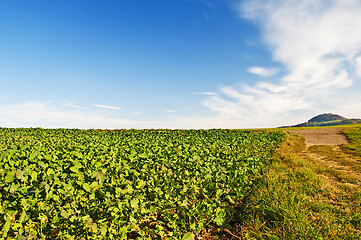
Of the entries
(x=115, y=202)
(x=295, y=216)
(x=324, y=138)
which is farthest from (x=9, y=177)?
(x=324, y=138)

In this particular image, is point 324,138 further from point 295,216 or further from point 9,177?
point 9,177

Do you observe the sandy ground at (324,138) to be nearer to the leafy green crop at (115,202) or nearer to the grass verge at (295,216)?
the grass verge at (295,216)

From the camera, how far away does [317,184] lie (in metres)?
6.89

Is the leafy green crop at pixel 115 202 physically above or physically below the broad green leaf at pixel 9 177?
below

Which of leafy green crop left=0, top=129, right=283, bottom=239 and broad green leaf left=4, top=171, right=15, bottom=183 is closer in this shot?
leafy green crop left=0, top=129, right=283, bottom=239

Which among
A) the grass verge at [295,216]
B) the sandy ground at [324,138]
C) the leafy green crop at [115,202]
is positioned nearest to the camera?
the leafy green crop at [115,202]

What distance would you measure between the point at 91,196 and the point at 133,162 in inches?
98.7

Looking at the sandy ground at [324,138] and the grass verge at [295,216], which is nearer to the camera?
the grass verge at [295,216]

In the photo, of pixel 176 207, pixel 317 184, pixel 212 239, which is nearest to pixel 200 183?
pixel 176 207

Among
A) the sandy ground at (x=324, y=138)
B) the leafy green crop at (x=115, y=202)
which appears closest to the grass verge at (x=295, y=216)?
the leafy green crop at (x=115, y=202)

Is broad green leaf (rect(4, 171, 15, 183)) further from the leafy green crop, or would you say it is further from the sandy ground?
the sandy ground

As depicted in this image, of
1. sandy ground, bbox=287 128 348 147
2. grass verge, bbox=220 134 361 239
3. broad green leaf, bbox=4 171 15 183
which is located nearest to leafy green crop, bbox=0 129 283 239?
broad green leaf, bbox=4 171 15 183

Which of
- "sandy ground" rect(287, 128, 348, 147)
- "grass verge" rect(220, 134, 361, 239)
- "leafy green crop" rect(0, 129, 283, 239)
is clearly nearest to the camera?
"leafy green crop" rect(0, 129, 283, 239)

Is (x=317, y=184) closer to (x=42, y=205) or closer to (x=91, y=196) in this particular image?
(x=91, y=196)
